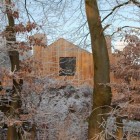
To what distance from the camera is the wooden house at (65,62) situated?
34.0 feet

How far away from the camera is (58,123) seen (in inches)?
455

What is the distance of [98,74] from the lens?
36.0ft

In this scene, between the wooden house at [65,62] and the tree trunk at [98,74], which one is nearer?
the wooden house at [65,62]

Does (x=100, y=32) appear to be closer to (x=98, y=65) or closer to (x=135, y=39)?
(x=98, y=65)

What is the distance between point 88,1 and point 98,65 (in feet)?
6.31

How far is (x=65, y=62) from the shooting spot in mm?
14180

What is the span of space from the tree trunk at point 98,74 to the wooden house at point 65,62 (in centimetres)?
77

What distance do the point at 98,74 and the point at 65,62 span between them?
3.37 metres

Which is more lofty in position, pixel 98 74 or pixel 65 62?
pixel 65 62

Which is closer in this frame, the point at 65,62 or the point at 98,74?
the point at 98,74

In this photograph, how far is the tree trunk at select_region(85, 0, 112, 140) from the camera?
418 inches

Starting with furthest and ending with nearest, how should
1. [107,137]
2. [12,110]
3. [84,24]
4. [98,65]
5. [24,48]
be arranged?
[84,24] → [98,65] → [107,137] → [12,110] → [24,48]

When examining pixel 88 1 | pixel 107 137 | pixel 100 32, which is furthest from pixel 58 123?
pixel 88 1

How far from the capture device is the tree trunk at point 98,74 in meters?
10.6
